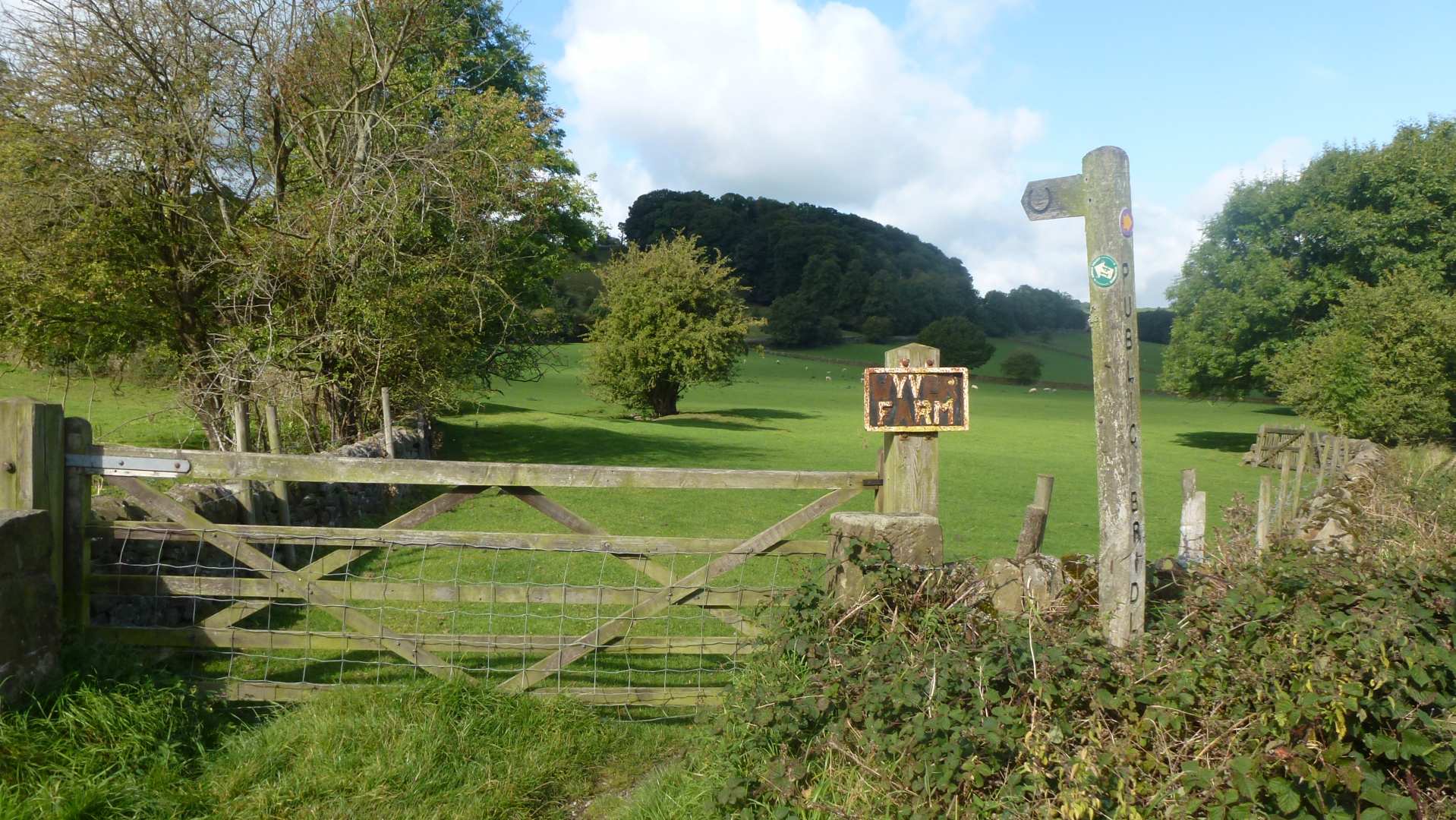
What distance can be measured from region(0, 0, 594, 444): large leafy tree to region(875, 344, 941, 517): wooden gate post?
831 cm

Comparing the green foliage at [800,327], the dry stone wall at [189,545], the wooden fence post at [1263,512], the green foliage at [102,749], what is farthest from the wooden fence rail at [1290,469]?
the green foliage at [800,327]

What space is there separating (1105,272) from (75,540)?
5386 millimetres

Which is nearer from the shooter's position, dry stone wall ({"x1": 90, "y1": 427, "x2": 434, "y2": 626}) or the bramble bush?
the bramble bush

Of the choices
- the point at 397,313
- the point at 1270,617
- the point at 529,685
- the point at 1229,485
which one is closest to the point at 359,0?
the point at 397,313

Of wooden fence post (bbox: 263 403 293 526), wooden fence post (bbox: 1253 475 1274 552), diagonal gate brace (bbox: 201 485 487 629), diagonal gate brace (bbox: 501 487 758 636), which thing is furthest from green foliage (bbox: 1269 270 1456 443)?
diagonal gate brace (bbox: 201 485 487 629)

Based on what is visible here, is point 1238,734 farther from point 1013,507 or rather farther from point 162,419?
point 162,419

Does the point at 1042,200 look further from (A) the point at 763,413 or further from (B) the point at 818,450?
(A) the point at 763,413

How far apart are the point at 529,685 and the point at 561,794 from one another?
830 mm

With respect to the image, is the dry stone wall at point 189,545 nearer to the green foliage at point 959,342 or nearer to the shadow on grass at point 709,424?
the shadow on grass at point 709,424

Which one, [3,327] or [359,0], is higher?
[359,0]

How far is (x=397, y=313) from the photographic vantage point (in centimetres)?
1500

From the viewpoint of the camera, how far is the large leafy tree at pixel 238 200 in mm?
12672

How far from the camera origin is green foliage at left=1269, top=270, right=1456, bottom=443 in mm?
28266

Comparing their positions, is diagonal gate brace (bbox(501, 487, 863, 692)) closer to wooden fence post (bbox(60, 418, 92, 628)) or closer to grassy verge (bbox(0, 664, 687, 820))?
grassy verge (bbox(0, 664, 687, 820))
